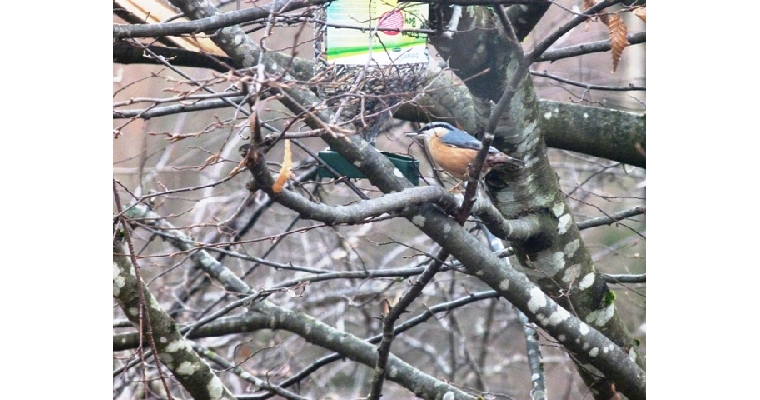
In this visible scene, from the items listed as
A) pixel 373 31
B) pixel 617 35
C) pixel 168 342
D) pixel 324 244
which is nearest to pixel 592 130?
pixel 617 35

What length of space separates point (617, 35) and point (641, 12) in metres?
0.12

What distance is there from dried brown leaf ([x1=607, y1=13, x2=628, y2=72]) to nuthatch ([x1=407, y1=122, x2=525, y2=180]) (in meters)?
0.36

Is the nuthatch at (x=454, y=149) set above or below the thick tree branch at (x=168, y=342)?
above

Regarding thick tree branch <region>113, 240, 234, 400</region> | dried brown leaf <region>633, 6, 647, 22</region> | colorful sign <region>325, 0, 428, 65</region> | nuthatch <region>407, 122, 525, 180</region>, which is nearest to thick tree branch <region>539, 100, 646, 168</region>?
nuthatch <region>407, 122, 525, 180</region>

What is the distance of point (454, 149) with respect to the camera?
1.98 meters

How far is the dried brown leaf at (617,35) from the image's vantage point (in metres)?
1.84

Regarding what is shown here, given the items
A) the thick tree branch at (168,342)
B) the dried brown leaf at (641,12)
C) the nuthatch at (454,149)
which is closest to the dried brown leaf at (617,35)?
the dried brown leaf at (641,12)

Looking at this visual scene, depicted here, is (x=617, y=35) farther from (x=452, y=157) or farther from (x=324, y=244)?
(x=324, y=244)

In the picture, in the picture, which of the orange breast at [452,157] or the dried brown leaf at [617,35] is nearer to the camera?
the dried brown leaf at [617,35]

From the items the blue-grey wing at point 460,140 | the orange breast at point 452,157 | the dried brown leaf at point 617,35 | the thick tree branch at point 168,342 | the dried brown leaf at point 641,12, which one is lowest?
the thick tree branch at point 168,342

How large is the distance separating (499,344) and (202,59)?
103 centimetres

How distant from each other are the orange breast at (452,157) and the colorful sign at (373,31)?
8.9 inches

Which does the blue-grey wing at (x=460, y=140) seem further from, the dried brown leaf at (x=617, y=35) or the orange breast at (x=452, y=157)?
the dried brown leaf at (x=617, y=35)
